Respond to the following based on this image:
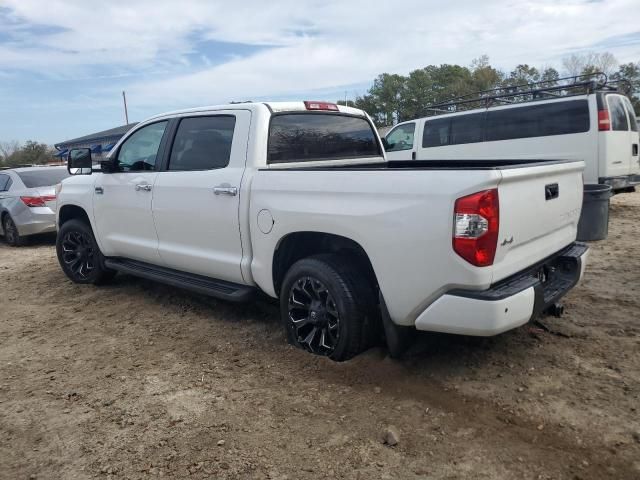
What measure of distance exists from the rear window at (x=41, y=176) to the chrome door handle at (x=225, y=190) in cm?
698

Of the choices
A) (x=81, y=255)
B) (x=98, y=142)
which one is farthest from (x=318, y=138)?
(x=98, y=142)

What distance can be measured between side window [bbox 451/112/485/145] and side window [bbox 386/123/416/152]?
1224 mm

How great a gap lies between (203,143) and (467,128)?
7.32 metres

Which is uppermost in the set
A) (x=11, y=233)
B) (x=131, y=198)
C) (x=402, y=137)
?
(x=402, y=137)

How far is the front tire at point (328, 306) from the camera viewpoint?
3365mm

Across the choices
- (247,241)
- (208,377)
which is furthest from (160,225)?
(208,377)

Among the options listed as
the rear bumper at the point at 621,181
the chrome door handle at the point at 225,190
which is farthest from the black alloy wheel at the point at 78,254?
the rear bumper at the point at 621,181

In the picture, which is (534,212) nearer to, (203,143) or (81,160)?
(203,143)

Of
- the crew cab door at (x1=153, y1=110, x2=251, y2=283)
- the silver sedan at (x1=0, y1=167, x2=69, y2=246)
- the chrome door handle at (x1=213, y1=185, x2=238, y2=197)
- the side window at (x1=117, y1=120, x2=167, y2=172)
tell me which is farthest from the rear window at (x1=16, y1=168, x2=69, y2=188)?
the chrome door handle at (x1=213, y1=185, x2=238, y2=197)

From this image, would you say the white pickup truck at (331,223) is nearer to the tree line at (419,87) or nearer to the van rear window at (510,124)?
the van rear window at (510,124)

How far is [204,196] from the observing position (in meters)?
4.21

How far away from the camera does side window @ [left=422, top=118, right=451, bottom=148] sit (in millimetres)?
10805

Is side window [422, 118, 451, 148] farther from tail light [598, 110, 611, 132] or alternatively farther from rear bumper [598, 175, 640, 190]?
rear bumper [598, 175, 640, 190]

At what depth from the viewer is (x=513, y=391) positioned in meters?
3.09
